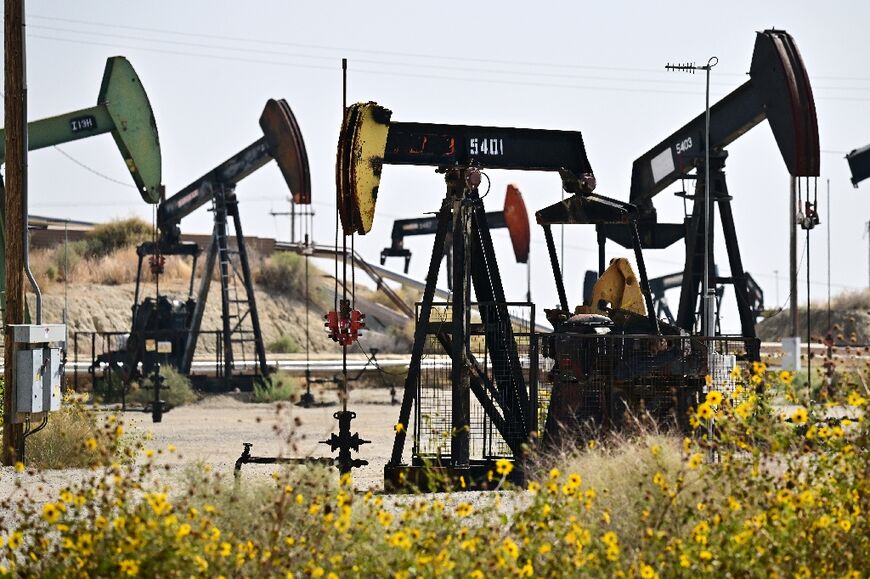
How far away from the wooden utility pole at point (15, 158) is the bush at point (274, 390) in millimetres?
13289

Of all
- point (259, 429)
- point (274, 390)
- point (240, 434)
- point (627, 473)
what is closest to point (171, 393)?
point (274, 390)

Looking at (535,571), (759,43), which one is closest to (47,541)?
(535,571)

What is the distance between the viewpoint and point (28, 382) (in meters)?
14.7

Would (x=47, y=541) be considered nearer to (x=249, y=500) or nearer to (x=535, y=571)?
(x=249, y=500)

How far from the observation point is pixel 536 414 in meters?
13.7

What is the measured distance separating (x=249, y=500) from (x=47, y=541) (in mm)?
1210

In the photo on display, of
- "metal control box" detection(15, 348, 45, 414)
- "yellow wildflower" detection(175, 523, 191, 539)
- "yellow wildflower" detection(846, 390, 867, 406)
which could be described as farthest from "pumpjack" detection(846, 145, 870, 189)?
"yellow wildflower" detection(175, 523, 191, 539)

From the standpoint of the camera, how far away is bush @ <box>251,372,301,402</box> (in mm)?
29266

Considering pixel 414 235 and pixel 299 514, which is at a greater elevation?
pixel 414 235

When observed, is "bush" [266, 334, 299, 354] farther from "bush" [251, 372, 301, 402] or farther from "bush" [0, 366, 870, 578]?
"bush" [0, 366, 870, 578]

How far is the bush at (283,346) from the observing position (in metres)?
50.3

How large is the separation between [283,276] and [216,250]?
25620 mm

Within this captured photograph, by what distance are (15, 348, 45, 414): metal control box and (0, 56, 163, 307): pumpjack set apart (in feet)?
49.5

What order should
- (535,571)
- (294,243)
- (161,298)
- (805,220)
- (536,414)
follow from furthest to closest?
(294,243)
(161,298)
(805,220)
(536,414)
(535,571)
